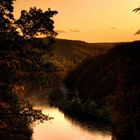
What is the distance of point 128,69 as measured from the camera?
32844 mm

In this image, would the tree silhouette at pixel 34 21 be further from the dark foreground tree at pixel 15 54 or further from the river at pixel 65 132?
the river at pixel 65 132

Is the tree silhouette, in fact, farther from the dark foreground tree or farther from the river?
the river

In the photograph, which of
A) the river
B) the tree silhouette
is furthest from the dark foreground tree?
the river

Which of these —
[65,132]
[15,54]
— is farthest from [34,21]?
[65,132]

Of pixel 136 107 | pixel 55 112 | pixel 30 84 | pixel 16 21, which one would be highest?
pixel 16 21

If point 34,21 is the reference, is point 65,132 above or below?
below

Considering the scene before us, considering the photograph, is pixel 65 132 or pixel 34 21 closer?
pixel 34 21

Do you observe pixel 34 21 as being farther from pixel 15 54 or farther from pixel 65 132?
pixel 65 132

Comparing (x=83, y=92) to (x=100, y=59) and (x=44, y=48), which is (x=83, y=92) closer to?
(x=100, y=59)

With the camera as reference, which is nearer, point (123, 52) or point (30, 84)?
point (30, 84)

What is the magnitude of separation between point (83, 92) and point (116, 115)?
140 metres

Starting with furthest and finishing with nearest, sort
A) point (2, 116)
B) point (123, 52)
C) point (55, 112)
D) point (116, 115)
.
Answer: point (55, 112), point (123, 52), point (116, 115), point (2, 116)

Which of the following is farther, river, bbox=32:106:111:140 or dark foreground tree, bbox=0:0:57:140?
river, bbox=32:106:111:140

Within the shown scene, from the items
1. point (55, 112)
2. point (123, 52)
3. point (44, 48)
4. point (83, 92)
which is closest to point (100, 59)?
point (83, 92)
